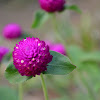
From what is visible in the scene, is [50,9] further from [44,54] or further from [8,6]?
[8,6]

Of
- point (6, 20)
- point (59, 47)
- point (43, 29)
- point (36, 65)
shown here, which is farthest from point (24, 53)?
point (6, 20)

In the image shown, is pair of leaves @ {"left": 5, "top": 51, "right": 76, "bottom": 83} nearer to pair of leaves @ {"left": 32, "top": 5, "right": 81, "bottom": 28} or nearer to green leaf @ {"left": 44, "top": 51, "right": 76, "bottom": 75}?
green leaf @ {"left": 44, "top": 51, "right": 76, "bottom": 75}

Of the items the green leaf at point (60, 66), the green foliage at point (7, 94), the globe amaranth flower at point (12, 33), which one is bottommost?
the green leaf at point (60, 66)

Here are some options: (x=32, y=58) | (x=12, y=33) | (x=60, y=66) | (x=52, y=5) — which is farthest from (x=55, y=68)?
(x=12, y=33)

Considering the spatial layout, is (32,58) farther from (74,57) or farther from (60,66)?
(74,57)

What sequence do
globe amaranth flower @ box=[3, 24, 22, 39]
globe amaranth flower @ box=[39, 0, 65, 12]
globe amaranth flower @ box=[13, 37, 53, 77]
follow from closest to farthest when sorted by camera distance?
globe amaranth flower @ box=[13, 37, 53, 77]
globe amaranth flower @ box=[39, 0, 65, 12]
globe amaranth flower @ box=[3, 24, 22, 39]

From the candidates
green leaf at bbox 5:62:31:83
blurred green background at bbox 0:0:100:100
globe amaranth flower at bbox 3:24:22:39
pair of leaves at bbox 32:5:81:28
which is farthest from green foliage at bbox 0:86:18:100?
green leaf at bbox 5:62:31:83

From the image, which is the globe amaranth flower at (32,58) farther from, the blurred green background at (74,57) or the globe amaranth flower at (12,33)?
the globe amaranth flower at (12,33)

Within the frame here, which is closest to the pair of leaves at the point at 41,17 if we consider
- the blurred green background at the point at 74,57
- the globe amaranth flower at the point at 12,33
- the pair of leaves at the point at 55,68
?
the blurred green background at the point at 74,57
